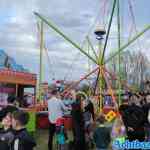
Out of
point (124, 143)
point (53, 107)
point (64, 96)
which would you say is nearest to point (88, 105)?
point (53, 107)

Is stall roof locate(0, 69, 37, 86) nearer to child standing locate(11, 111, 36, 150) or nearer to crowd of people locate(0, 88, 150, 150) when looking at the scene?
crowd of people locate(0, 88, 150, 150)

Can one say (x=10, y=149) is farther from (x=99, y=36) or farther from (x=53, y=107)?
(x=99, y=36)

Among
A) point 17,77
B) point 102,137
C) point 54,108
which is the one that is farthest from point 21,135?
point 17,77

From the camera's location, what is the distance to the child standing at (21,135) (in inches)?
183

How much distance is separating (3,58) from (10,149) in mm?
20110

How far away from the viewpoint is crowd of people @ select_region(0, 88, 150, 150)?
15.5 feet

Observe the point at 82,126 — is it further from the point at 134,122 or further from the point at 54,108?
the point at 134,122

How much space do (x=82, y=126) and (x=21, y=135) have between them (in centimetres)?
592

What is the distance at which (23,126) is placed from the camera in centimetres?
470

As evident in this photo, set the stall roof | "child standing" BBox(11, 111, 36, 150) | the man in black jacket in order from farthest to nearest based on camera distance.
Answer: the stall roof < the man in black jacket < "child standing" BBox(11, 111, 36, 150)

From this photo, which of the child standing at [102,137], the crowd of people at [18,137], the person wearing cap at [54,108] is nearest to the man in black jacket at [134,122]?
the child standing at [102,137]

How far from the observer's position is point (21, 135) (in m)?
4.67

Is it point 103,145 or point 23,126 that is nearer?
point 23,126

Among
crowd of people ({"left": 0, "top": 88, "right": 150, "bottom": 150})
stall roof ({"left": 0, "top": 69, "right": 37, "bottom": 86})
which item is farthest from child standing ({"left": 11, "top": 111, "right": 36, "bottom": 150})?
stall roof ({"left": 0, "top": 69, "right": 37, "bottom": 86})
